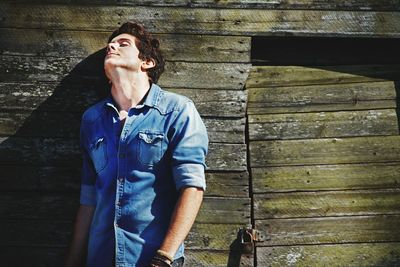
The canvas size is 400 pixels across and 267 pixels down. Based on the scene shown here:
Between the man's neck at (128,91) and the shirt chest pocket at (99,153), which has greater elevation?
the man's neck at (128,91)

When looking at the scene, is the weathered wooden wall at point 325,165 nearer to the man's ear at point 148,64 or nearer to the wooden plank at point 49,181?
the wooden plank at point 49,181

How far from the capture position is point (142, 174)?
3289mm

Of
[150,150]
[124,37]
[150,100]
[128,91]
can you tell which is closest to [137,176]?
[150,150]

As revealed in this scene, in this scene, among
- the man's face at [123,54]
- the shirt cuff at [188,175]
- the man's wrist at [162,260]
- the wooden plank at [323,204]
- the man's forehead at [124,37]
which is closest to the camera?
the man's wrist at [162,260]

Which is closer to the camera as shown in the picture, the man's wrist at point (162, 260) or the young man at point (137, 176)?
the man's wrist at point (162, 260)

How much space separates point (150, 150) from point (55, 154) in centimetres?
106

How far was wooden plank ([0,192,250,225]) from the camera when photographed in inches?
160

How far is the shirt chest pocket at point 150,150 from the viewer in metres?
3.31

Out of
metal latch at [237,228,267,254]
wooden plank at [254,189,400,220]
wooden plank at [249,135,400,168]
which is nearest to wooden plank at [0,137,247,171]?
wooden plank at [249,135,400,168]

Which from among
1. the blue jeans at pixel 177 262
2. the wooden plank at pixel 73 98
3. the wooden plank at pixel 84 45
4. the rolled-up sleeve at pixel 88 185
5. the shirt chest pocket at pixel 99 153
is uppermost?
the wooden plank at pixel 84 45

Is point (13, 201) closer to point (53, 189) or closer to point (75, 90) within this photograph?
point (53, 189)

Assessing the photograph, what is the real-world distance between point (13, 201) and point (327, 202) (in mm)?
2107

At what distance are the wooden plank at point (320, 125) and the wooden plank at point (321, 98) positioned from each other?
5cm

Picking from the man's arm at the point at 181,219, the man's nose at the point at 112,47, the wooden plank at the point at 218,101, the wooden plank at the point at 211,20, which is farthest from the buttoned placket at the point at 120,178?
the wooden plank at the point at 211,20
